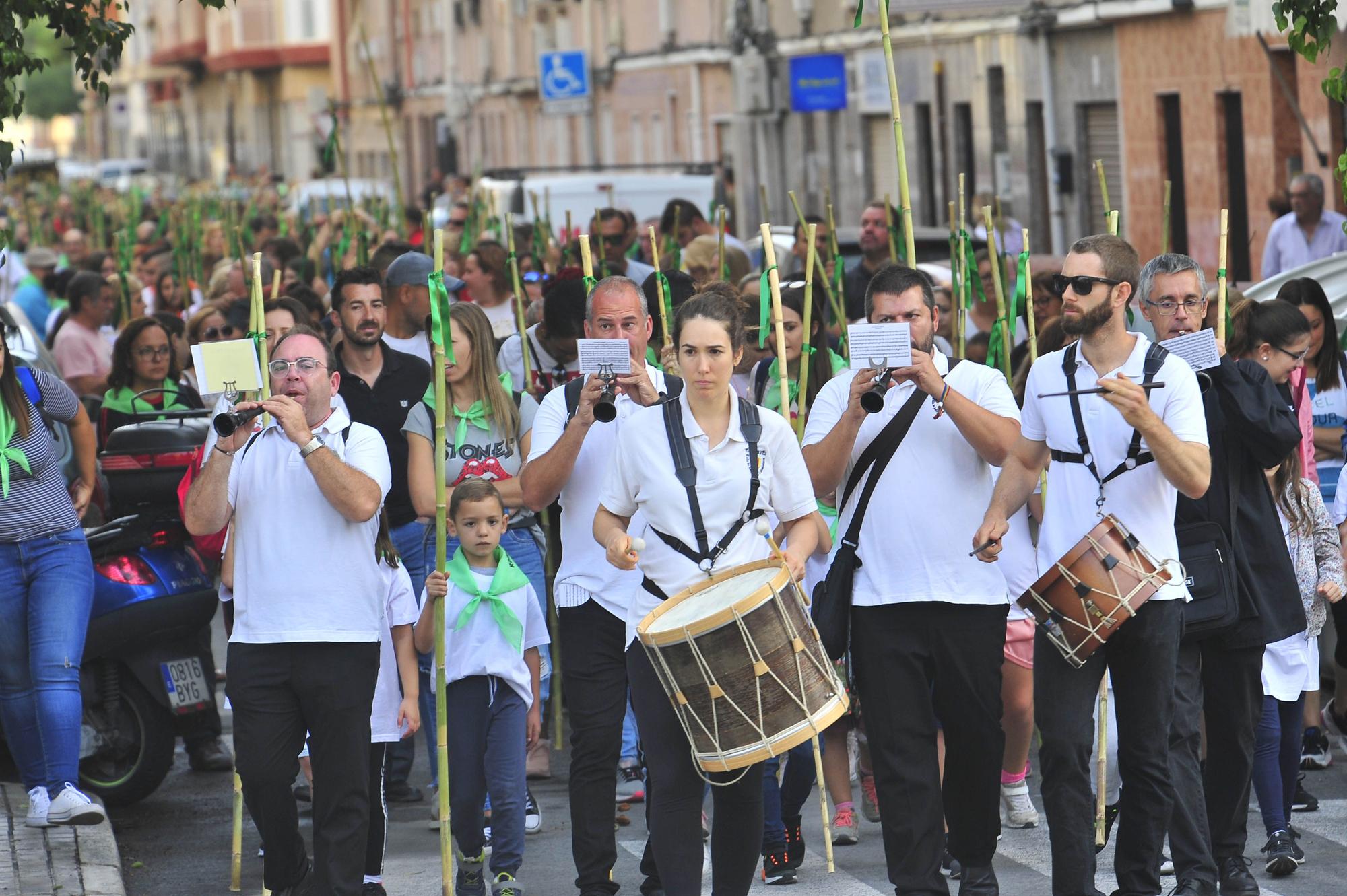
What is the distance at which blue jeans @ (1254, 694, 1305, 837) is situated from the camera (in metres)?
7.00

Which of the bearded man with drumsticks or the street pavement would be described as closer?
the bearded man with drumsticks

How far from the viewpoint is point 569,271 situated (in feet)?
30.2

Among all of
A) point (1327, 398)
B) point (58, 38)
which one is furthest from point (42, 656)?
point (1327, 398)

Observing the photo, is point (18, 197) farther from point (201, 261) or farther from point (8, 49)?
point (8, 49)

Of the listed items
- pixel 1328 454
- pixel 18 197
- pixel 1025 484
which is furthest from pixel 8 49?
pixel 18 197

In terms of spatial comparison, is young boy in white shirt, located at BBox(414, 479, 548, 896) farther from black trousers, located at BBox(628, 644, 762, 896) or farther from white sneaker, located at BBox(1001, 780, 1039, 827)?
white sneaker, located at BBox(1001, 780, 1039, 827)

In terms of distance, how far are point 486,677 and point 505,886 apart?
0.65 metres

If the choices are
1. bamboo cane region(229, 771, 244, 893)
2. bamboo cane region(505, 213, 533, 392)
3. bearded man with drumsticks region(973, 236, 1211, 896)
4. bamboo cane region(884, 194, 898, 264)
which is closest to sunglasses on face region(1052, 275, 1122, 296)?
bearded man with drumsticks region(973, 236, 1211, 896)

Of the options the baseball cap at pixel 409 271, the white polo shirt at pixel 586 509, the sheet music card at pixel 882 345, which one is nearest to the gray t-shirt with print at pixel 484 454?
the white polo shirt at pixel 586 509

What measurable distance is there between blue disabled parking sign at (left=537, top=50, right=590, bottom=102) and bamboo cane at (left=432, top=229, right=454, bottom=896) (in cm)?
2225

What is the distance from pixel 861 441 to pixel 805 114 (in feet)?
93.0

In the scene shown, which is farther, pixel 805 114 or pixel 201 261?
pixel 805 114

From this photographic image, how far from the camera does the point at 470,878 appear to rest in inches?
269

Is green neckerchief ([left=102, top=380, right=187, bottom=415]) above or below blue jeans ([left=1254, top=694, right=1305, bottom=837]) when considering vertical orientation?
above
